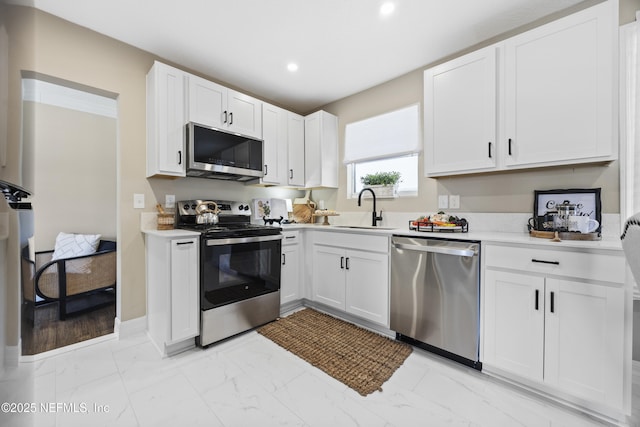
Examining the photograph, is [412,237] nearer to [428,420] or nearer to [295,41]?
[428,420]

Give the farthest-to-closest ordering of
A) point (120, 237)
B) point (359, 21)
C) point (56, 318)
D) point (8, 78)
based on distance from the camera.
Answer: point (56, 318), point (120, 237), point (359, 21), point (8, 78)

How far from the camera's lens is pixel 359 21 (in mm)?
1999

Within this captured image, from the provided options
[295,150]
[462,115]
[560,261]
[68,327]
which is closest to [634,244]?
[560,261]

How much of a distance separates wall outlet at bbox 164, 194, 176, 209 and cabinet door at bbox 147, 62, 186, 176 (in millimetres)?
265

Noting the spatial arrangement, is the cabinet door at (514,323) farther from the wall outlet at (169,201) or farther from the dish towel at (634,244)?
the wall outlet at (169,201)

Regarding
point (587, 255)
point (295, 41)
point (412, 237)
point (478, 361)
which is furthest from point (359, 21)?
point (478, 361)

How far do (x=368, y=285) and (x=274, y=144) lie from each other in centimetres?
188

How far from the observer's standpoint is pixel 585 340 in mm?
1390

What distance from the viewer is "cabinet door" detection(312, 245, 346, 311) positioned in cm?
259

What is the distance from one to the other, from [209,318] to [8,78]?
1.98 m

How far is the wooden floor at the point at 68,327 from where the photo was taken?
6.99ft

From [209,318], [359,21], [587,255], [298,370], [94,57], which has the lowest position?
[298,370]

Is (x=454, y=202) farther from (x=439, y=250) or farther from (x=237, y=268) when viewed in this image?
(x=237, y=268)

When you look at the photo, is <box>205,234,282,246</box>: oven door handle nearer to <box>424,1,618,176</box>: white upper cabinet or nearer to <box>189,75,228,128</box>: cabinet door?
<box>189,75,228,128</box>: cabinet door
